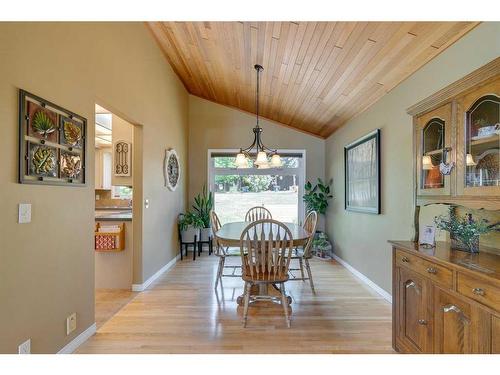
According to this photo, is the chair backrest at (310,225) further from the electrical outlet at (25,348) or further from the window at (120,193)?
the window at (120,193)

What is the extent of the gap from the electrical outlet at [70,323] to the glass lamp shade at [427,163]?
9.18ft

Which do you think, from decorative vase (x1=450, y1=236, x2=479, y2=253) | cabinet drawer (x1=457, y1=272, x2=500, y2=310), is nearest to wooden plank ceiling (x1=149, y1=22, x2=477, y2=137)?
decorative vase (x1=450, y1=236, x2=479, y2=253)

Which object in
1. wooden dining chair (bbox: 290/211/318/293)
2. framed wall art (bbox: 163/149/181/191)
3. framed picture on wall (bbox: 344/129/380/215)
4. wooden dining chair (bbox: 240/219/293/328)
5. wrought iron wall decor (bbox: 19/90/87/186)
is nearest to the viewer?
wrought iron wall decor (bbox: 19/90/87/186)

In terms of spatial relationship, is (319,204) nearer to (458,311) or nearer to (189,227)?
(189,227)

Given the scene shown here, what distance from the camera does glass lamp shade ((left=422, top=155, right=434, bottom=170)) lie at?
1.91m

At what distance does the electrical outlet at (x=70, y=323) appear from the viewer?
2040mm

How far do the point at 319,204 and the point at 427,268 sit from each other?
12.2 feet

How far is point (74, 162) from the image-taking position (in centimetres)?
211

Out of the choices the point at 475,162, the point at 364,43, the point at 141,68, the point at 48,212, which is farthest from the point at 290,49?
the point at 48,212

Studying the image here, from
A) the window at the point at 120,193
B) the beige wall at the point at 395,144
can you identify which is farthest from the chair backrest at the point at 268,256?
the window at the point at 120,193

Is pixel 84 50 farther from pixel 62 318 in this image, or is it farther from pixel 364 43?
pixel 364 43

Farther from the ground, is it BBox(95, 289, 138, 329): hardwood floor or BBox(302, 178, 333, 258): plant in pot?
BBox(302, 178, 333, 258): plant in pot

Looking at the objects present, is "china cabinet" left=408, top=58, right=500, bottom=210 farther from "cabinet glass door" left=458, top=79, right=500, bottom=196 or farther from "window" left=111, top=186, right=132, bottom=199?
"window" left=111, top=186, right=132, bottom=199

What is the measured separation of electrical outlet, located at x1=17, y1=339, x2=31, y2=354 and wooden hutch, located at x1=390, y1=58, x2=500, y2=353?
2399 mm
